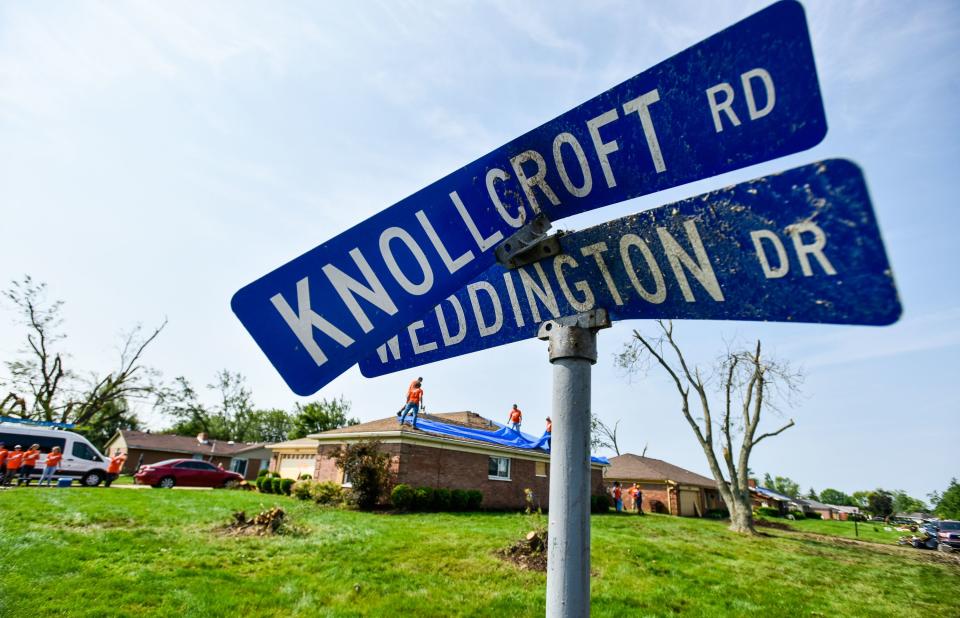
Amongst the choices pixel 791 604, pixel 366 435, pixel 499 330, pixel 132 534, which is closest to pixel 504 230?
pixel 499 330

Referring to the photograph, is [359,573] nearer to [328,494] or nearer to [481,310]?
[481,310]

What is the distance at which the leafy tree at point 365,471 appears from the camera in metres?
18.6

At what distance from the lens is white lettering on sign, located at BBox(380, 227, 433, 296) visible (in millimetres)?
1612

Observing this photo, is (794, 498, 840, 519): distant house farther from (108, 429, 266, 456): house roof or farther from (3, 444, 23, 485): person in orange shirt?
(3, 444, 23, 485): person in orange shirt

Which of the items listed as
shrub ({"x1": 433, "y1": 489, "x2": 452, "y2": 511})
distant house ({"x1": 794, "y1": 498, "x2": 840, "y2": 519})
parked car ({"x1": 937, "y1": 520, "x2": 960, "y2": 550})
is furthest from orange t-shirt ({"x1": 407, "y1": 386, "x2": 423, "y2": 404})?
distant house ({"x1": 794, "y1": 498, "x2": 840, "y2": 519})

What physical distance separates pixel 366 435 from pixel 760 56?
2259 cm

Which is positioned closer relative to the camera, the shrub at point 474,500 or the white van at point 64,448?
the shrub at point 474,500

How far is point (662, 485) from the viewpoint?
126 feet

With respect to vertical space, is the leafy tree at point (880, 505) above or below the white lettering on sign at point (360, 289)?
below

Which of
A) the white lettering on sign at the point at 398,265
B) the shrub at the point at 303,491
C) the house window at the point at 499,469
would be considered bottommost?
the shrub at the point at 303,491

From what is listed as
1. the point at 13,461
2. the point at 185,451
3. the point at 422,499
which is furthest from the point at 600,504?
the point at 185,451

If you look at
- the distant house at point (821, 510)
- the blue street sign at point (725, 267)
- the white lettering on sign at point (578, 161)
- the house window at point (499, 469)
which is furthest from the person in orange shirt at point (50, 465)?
the distant house at point (821, 510)

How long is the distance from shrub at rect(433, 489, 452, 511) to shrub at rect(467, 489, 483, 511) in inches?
45.4

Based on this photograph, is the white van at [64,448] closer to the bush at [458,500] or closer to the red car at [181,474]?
the red car at [181,474]
